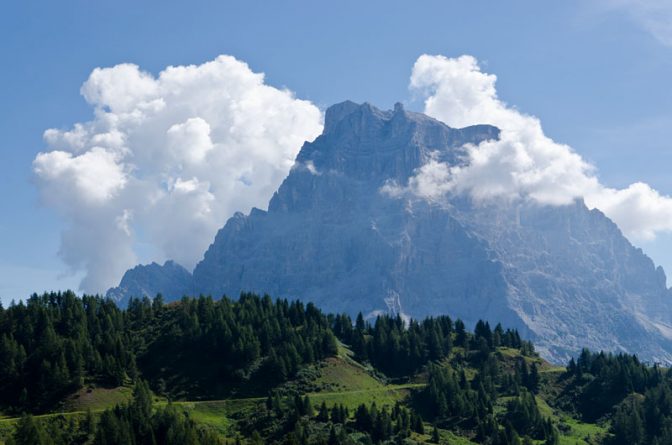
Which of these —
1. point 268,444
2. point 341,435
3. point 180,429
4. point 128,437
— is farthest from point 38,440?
point 341,435

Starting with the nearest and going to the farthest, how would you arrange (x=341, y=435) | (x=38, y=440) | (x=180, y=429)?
(x=38, y=440)
(x=180, y=429)
(x=341, y=435)

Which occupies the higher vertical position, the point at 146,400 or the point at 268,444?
the point at 146,400

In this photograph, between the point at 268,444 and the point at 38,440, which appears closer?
the point at 38,440

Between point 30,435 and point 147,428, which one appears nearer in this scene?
point 30,435

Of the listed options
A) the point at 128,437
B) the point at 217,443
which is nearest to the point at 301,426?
the point at 217,443

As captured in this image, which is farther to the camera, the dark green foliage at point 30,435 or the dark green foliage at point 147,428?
the dark green foliage at point 147,428

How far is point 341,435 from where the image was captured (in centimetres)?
19650

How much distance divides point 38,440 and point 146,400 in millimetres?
33215

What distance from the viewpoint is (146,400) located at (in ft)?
648

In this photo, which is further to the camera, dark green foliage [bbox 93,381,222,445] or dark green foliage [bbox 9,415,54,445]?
dark green foliage [bbox 93,381,222,445]

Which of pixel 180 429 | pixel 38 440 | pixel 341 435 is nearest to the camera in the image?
pixel 38 440

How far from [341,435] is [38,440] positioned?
66.0 m

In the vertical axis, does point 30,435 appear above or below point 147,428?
below

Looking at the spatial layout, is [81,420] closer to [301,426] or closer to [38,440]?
[38,440]
